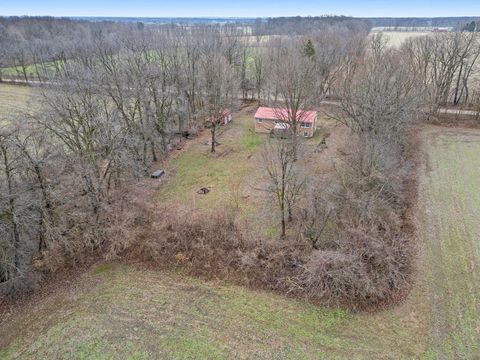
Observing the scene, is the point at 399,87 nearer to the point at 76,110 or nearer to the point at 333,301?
the point at 333,301

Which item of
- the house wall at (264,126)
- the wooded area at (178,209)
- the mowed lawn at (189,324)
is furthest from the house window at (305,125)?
the mowed lawn at (189,324)

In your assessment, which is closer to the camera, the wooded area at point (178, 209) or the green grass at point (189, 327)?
the green grass at point (189, 327)

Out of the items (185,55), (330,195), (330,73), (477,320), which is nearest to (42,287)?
(330,195)

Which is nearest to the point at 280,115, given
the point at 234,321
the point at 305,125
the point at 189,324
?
the point at 305,125

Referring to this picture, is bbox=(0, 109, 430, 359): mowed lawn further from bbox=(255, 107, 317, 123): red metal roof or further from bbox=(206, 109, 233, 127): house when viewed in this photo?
bbox=(255, 107, 317, 123): red metal roof

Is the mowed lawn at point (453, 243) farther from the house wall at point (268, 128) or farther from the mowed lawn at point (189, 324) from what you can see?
the house wall at point (268, 128)

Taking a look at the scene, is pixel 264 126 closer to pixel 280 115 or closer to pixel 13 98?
pixel 280 115

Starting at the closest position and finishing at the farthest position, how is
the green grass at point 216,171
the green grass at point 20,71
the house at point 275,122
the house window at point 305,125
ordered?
1. the green grass at point 216,171
2. the house at point 275,122
3. the house window at point 305,125
4. the green grass at point 20,71
